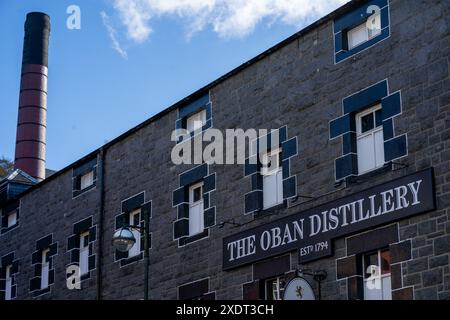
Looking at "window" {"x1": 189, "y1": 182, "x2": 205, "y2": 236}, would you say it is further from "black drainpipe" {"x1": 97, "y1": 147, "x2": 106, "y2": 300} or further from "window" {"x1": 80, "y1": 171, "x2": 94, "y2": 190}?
"window" {"x1": 80, "y1": 171, "x2": 94, "y2": 190}

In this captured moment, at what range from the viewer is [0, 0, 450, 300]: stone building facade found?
1841 centimetres

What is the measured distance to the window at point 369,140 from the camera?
19703 millimetres

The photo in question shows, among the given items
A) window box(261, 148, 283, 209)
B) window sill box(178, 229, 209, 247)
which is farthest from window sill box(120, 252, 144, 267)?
window box(261, 148, 283, 209)

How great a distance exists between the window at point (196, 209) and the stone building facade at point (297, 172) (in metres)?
0.18

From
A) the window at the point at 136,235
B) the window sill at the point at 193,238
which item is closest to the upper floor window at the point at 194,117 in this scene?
the window at the point at 136,235

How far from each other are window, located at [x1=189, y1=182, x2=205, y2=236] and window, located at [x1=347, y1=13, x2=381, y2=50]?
6064mm

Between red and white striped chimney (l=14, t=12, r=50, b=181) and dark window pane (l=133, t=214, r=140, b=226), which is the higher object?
red and white striped chimney (l=14, t=12, r=50, b=181)

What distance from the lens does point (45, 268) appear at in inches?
1225

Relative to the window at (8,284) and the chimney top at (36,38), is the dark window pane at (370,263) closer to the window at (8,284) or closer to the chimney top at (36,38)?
the window at (8,284)

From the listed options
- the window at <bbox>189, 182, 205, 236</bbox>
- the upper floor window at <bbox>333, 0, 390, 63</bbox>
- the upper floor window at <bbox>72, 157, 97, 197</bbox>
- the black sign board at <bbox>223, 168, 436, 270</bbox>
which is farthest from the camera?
the upper floor window at <bbox>72, 157, 97, 197</bbox>

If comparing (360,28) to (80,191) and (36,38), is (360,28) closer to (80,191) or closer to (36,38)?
(80,191)

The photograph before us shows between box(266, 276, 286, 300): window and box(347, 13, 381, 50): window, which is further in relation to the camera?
box(266, 276, 286, 300): window

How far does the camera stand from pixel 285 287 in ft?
67.5
